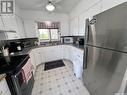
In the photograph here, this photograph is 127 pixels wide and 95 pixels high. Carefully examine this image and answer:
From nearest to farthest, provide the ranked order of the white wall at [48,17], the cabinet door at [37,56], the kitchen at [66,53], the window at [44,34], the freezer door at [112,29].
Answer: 1. the freezer door at [112,29]
2. the kitchen at [66,53]
3. the cabinet door at [37,56]
4. the white wall at [48,17]
5. the window at [44,34]

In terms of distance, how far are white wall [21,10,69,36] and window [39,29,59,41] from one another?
1.35 feet

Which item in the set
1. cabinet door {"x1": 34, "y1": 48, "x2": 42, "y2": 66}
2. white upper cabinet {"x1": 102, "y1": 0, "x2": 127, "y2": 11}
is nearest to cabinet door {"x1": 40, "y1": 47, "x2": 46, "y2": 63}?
cabinet door {"x1": 34, "y1": 48, "x2": 42, "y2": 66}

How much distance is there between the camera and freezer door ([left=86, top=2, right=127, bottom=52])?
0.85 metres

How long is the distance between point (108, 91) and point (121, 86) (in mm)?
274

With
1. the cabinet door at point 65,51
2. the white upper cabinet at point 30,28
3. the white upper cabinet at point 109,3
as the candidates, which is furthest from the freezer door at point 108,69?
the white upper cabinet at point 30,28

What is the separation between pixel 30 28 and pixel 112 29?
3.26m

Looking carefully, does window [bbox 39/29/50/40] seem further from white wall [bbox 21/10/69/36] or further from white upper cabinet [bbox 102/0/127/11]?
white upper cabinet [bbox 102/0/127/11]

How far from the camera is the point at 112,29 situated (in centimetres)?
99

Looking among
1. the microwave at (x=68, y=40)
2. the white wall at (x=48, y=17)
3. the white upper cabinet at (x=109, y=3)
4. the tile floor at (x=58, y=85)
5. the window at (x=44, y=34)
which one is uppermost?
the white wall at (x=48, y=17)

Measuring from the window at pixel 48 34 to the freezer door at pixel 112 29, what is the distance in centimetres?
292

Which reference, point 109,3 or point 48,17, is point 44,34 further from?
point 109,3

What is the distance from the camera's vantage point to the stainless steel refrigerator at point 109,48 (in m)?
0.87

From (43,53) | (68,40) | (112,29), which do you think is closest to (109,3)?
(112,29)

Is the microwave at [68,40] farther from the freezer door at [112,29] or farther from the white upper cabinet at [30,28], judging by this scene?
the freezer door at [112,29]
